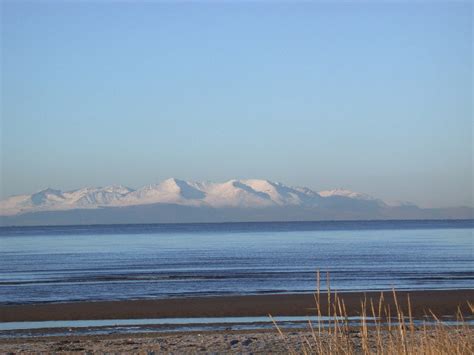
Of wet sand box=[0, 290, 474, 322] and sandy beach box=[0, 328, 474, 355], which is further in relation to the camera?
wet sand box=[0, 290, 474, 322]

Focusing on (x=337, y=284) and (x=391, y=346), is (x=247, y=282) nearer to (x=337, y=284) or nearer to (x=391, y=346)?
(x=337, y=284)

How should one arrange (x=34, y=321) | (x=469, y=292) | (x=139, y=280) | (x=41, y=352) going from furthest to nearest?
(x=139, y=280) → (x=469, y=292) → (x=34, y=321) → (x=41, y=352)

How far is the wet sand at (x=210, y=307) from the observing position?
23.6 m

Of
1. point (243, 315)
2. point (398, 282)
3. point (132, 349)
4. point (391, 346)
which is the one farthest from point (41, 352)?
point (398, 282)

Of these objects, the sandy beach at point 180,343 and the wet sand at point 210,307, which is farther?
the wet sand at point 210,307

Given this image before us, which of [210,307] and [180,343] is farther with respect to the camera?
[210,307]

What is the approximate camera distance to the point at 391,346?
8.88 m

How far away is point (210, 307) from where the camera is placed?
2497cm

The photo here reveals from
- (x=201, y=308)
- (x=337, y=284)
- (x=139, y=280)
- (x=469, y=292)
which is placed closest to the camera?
(x=201, y=308)

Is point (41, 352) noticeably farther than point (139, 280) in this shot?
No

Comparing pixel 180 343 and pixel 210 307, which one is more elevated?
pixel 210 307

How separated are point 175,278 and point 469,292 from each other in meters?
12.8

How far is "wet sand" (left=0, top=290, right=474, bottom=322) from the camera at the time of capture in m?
23.6

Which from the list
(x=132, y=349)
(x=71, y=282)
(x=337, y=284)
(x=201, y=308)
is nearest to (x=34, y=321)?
(x=201, y=308)
